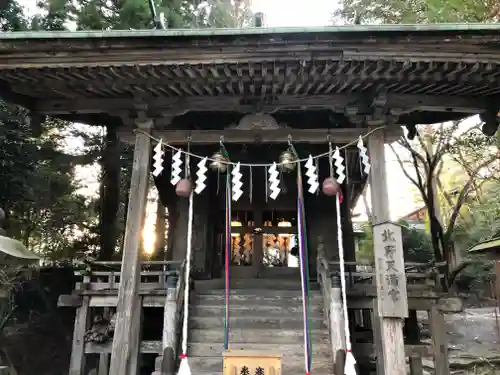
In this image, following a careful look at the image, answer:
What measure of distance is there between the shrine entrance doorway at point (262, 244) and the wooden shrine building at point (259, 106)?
132 cm

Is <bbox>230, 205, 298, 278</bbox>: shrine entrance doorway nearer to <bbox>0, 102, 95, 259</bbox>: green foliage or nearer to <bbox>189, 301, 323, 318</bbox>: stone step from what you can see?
<bbox>189, 301, 323, 318</bbox>: stone step

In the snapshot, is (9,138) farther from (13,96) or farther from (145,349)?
(145,349)

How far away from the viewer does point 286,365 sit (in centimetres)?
716

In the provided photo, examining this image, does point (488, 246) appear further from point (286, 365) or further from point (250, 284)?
point (250, 284)

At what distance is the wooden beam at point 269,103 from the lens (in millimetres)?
7160

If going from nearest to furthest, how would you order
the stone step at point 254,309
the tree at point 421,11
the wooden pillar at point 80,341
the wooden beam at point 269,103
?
the wooden beam at point 269,103 < the stone step at point 254,309 < the wooden pillar at point 80,341 < the tree at point 421,11

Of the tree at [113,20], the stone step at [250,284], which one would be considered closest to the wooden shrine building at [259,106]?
the stone step at [250,284]

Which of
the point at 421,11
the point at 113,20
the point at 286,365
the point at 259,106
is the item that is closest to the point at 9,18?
the point at 113,20

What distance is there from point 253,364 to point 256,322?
2.95 meters

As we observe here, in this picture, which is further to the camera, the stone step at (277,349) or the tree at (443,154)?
the tree at (443,154)

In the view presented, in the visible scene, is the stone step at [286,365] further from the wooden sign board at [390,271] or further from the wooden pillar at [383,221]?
the wooden sign board at [390,271]

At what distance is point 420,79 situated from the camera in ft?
21.4

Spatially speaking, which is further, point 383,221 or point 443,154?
point 443,154

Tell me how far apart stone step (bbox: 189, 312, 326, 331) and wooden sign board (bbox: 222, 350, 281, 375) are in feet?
9.14
